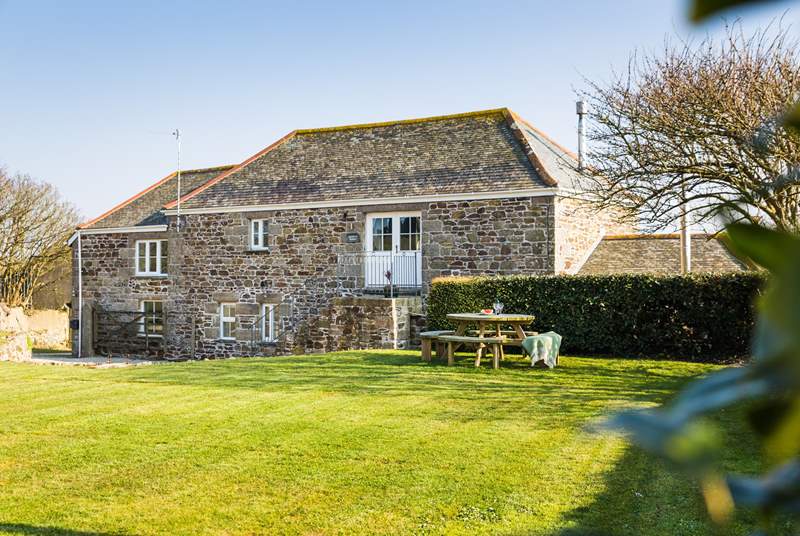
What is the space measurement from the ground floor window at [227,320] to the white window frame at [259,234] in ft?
6.35

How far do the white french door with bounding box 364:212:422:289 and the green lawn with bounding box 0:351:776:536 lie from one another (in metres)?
8.30

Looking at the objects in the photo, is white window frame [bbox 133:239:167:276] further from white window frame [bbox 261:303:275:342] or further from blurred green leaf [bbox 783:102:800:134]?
Result: blurred green leaf [bbox 783:102:800:134]

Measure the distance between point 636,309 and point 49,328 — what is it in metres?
23.1

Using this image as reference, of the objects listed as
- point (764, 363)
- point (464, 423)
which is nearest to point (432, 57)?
point (464, 423)

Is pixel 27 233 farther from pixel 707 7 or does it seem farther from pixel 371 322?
pixel 707 7

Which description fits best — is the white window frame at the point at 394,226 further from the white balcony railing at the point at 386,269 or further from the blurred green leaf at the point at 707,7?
the blurred green leaf at the point at 707,7

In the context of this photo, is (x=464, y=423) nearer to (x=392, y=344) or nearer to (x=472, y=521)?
(x=472, y=521)

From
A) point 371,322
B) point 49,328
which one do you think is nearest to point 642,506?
point 371,322

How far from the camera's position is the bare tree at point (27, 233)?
28.6 metres

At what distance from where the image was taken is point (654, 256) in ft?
60.1

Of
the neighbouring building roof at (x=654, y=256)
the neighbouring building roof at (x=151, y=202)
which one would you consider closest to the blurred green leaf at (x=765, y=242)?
the neighbouring building roof at (x=654, y=256)

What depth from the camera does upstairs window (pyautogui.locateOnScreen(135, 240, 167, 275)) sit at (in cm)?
2345

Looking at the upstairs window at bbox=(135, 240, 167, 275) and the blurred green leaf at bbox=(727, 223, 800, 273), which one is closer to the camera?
the blurred green leaf at bbox=(727, 223, 800, 273)

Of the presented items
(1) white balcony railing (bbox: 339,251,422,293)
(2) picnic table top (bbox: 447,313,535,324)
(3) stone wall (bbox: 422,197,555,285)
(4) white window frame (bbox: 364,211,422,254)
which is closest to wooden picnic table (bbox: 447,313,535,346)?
(2) picnic table top (bbox: 447,313,535,324)
